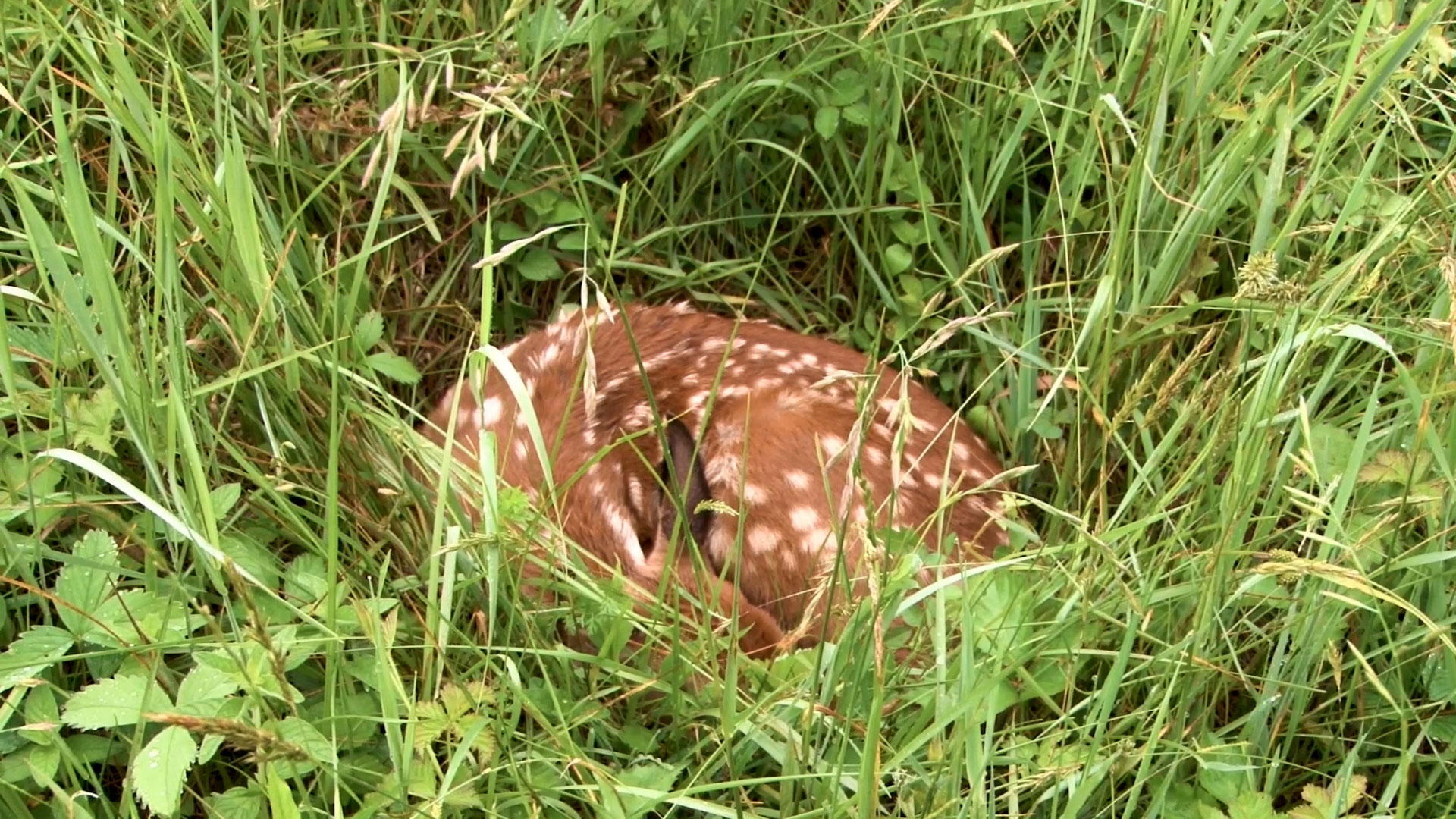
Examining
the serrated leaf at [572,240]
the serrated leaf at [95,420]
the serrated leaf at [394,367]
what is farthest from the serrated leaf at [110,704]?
the serrated leaf at [572,240]

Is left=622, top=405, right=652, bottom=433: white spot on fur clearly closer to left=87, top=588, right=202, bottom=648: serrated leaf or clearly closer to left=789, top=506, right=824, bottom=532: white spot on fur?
left=789, top=506, right=824, bottom=532: white spot on fur

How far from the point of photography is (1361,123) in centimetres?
239

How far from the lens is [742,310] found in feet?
6.08

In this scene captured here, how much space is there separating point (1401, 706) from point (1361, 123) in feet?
3.65

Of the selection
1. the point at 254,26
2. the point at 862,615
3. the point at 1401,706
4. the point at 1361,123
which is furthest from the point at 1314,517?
the point at 254,26

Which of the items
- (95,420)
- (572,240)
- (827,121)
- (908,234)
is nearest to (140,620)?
(95,420)

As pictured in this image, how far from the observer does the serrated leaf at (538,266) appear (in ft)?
9.00

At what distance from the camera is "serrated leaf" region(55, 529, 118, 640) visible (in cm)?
159

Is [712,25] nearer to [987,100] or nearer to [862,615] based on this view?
[987,100]

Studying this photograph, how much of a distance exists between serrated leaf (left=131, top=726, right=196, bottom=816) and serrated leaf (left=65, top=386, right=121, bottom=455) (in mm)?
452

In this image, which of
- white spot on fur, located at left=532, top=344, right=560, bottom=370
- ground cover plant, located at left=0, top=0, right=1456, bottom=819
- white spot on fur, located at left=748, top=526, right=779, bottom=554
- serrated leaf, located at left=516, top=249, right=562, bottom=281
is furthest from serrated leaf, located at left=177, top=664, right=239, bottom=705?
serrated leaf, located at left=516, top=249, right=562, bottom=281

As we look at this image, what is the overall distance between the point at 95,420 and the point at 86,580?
249mm

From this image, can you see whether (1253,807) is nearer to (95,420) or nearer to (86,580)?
(86,580)

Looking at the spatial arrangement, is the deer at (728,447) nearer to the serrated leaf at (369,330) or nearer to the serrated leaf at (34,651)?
the serrated leaf at (369,330)
